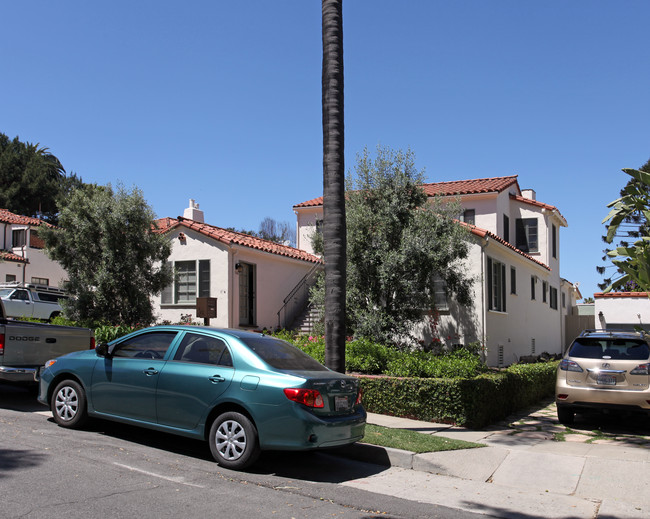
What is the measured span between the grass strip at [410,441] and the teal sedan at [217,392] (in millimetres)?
733

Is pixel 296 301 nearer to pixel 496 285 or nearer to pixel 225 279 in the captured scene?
pixel 225 279

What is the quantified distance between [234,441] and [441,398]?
4593 mm

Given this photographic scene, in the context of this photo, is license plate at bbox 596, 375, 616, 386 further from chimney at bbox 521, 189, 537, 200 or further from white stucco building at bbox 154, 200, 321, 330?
chimney at bbox 521, 189, 537, 200

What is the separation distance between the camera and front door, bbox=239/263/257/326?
19.5 metres

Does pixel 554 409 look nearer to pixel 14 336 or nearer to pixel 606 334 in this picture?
pixel 606 334

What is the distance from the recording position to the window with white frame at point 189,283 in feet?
63.1

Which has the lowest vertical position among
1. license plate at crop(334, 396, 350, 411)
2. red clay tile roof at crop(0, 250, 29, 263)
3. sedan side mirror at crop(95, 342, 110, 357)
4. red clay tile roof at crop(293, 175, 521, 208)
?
license plate at crop(334, 396, 350, 411)

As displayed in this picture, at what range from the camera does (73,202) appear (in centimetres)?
1608

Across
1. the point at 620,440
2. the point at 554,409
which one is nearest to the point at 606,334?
the point at 620,440

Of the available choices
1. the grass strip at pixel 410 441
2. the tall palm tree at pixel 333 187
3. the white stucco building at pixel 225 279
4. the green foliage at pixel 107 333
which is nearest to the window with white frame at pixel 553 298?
the white stucco building at pixel 225 279

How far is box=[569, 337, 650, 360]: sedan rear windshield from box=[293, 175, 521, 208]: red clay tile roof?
12.6 metres

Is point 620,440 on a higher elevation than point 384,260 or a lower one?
lower

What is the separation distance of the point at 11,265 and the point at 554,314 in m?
27.8

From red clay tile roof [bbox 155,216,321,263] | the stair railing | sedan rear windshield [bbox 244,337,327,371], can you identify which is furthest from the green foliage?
sedan rear windshield [bbox 244,337,327,371]
